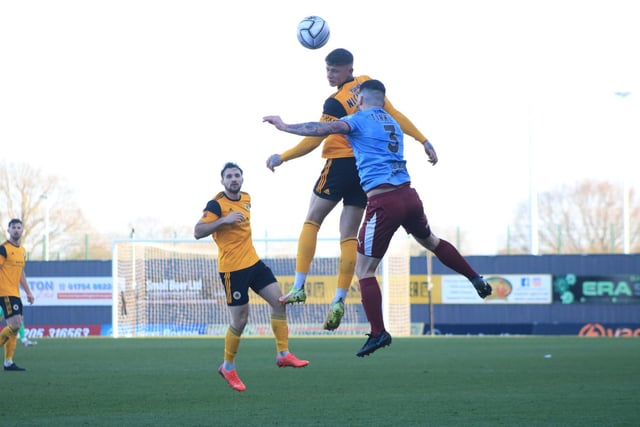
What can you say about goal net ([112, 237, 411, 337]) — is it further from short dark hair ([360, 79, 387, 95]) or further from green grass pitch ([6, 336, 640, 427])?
short dark hair ([360, 79, 387, 95])

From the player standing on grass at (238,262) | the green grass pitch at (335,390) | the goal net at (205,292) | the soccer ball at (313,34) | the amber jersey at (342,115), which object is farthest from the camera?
the goal net at (205,292)

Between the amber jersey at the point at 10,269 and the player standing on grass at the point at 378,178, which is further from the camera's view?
the amber jersey at the point at 10,269

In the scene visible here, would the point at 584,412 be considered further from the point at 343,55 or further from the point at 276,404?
the point at 343,55

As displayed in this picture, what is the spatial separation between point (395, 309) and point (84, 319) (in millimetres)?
12389

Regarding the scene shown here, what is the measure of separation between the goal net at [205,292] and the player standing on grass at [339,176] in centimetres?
2625

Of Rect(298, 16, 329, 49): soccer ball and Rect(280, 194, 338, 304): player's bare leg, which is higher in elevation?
Rect(298, 16, 329, 49): soccer ball

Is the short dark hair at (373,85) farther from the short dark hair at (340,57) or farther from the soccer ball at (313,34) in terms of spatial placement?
the soccer ball at (313,34)

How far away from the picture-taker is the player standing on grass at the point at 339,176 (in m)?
8.78

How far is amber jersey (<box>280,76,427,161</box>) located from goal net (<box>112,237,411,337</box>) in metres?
26.6

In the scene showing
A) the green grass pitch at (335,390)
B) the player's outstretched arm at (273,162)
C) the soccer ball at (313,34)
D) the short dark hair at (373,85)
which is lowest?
the green grass pitch at (335,390)

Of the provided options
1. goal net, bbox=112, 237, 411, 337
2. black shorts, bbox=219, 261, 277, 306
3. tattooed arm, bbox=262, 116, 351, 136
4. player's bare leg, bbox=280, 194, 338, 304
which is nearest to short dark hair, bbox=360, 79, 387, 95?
tattooed arm, bbox=262, 116, 351, 136

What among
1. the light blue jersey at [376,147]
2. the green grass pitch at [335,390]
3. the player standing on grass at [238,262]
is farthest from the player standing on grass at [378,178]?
the player standing on grass at [238,262]

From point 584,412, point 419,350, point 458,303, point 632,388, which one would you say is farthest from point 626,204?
point 584,412

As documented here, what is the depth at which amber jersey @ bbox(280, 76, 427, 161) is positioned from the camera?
8.74 m
